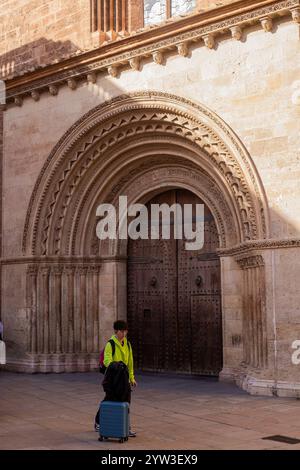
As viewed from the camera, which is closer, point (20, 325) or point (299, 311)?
point (299, 311)

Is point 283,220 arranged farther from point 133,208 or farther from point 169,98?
point 133,208

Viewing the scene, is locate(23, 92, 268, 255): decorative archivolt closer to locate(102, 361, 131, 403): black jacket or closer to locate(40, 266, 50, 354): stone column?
locate(40, 266, 50, 354): stone column

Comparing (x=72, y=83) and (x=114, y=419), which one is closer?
(x=114, y=419)

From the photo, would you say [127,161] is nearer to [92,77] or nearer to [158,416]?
[92,77]

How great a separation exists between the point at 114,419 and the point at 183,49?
659 centimetres

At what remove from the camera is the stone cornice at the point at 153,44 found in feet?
32.3

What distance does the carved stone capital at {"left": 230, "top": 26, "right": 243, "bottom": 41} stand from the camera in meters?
10.1

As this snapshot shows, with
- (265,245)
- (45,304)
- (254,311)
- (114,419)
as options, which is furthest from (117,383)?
(45,304)

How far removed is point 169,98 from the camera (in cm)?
1111

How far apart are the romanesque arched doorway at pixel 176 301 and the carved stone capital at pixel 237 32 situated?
3.15 meters

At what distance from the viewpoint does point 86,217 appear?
13031 mm

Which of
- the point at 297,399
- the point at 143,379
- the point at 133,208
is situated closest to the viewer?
the point at 297,399

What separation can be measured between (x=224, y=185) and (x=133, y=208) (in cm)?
273

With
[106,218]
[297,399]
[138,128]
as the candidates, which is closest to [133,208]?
[106,218]
